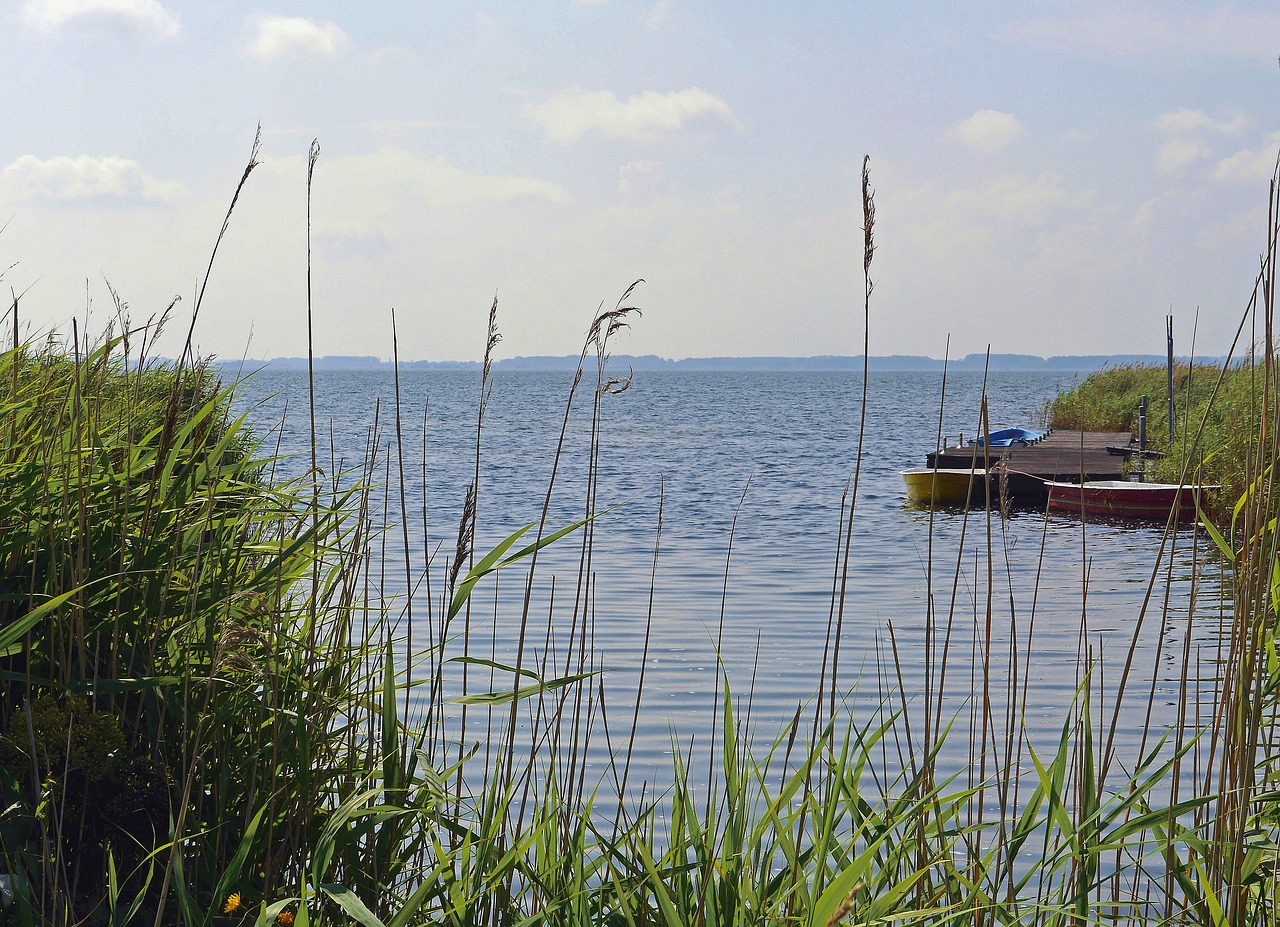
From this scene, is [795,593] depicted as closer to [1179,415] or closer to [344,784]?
[344,784]

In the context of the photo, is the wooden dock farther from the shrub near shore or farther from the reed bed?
the reed bed

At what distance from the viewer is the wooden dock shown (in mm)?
16750

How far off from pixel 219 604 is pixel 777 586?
896 cm

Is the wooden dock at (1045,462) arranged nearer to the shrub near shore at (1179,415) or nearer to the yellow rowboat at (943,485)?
the yellow rowboat at (943,485)

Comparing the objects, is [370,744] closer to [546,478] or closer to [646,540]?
[646,540]

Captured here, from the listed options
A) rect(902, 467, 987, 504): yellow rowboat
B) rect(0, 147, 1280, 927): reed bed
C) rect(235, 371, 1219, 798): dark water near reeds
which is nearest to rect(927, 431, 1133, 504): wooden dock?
rect(902, 467, 987, 504): yellow rowboat

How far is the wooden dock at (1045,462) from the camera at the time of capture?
16750 millimetres

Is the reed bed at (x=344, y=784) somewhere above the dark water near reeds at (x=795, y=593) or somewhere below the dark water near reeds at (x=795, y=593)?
above

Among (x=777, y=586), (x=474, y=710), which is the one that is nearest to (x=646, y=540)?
(x=777, y=586)

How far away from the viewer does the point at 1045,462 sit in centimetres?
1892

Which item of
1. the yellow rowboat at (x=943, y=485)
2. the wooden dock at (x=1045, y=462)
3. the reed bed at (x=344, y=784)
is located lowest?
the yellow rowboat at (x=943, y=485)

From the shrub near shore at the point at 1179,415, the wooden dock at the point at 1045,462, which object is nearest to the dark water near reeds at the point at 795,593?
the wooden dock at the point at 1045,462

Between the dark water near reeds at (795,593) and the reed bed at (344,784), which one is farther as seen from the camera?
the dark water near reeds at (795,593)

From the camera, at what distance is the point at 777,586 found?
429 inches
